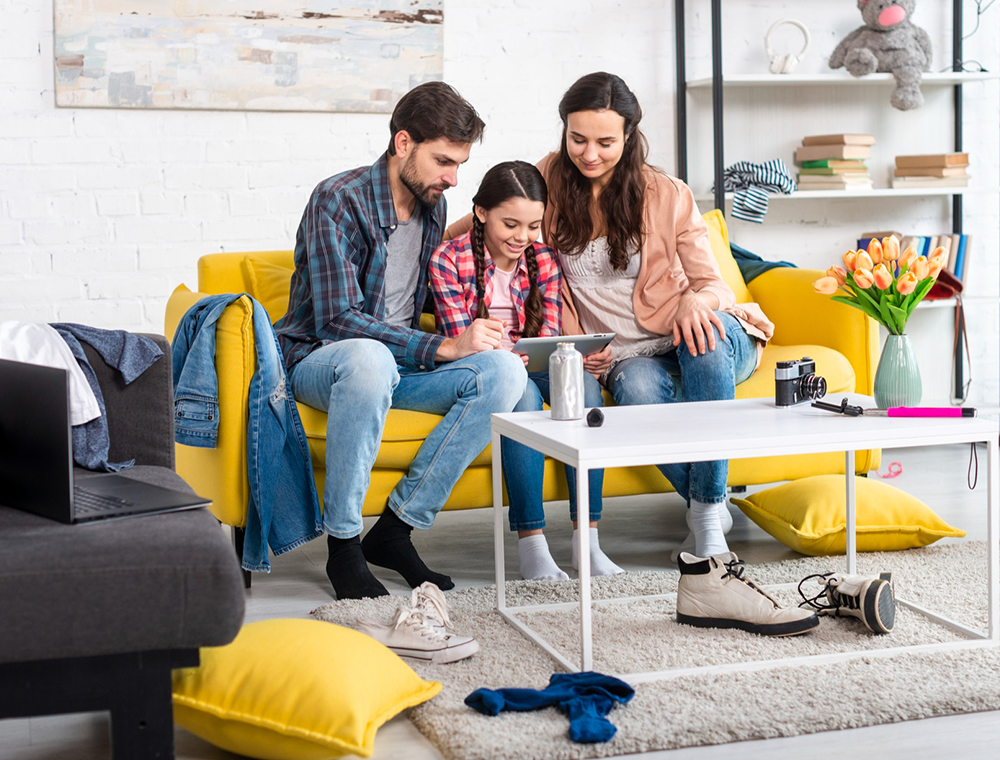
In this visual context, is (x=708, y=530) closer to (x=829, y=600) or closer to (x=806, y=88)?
(x=829, y=600)

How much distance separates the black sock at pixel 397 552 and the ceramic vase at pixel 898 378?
37.7 inches

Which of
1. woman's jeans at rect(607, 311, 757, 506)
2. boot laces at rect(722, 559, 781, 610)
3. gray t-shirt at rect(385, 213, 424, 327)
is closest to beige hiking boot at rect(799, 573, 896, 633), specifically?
boot laces at rect(722, 559, 781, 610)

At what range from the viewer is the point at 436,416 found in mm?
2379

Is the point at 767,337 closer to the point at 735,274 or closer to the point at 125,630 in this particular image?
the point at 735,274

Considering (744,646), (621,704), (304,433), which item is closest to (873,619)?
(744,646)

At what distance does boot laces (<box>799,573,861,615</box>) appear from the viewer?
77.5 inches

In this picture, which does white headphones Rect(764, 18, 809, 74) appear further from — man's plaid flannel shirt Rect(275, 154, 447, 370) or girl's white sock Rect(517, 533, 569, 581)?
girl's white sock Rect(517, 533, 569, 581)

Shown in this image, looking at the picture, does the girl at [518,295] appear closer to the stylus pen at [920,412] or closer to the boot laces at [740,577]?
the boot laces at [740,577]

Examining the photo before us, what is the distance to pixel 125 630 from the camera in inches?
49.4

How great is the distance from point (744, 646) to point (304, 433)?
1012 mm

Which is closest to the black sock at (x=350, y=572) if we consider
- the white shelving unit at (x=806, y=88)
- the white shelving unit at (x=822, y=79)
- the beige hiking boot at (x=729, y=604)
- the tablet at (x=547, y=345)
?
the tablet at (x=547, y=345)

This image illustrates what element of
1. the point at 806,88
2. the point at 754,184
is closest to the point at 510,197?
the point at 754,184

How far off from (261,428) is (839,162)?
2.47 m

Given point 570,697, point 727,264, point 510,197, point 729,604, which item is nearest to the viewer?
point 570,697
